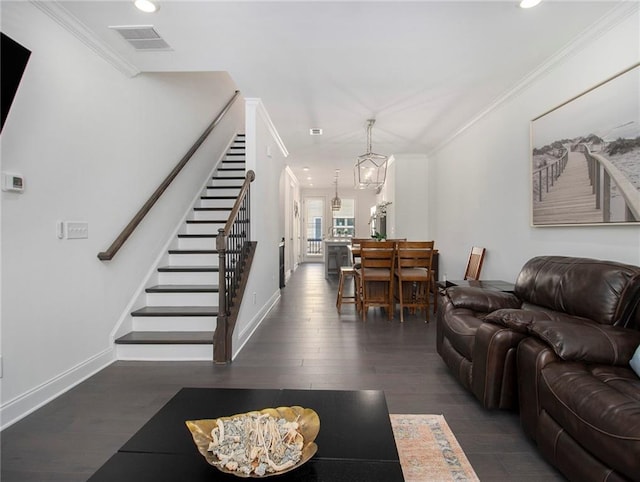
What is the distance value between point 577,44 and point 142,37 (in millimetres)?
3520

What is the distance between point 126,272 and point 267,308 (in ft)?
6.90

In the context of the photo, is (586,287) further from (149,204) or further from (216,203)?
(216,203)

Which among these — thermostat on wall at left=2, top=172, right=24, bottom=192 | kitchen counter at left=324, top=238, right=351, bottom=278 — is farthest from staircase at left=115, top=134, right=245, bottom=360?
kitchen counter at left=324, top=238, right=351, bottom=278

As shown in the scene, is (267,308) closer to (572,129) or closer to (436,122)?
(436,122)

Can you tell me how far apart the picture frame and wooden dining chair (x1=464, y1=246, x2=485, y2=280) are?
1190 millimetres

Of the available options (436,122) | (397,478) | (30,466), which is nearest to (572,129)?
(436,122)

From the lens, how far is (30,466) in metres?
1.73

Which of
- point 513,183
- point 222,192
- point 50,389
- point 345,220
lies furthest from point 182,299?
point 345,220

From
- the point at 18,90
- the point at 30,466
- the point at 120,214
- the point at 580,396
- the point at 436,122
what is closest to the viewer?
the point at 580,396

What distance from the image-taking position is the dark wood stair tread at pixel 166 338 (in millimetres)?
3150

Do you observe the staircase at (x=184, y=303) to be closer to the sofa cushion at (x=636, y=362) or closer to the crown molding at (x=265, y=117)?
the crown molding at (x=265, y=117)

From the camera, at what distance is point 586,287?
2137mm

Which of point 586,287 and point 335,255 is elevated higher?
point 586,287

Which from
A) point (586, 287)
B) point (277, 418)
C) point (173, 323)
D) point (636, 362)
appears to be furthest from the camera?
point (173, 323)
